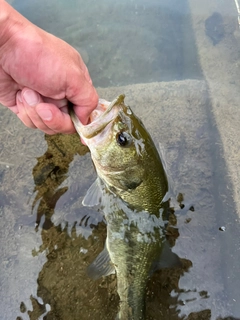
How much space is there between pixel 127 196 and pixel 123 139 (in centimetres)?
31

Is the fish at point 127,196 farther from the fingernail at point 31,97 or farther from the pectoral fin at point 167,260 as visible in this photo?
the fingernail at point 31,97

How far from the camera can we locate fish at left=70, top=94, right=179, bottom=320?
1.53 m

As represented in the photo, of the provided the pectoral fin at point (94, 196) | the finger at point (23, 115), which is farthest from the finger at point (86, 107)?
the pectoral fin at point (94, 196)

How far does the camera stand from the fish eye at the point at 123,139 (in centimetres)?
153

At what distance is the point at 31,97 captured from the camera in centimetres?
154

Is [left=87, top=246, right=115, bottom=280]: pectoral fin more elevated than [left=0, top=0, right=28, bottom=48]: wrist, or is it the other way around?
[left=0, top=0, right=28, bottom=48]: wrist

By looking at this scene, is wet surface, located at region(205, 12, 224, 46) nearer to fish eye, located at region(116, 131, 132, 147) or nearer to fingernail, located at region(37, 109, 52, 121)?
fish eye, located at region(116, 131, 132, 147)

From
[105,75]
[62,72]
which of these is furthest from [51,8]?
[62,72]

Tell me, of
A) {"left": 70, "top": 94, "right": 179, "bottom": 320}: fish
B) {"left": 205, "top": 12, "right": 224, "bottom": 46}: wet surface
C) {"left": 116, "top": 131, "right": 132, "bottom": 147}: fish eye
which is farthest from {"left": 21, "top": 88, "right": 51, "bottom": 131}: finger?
{"left": 205, "top": 12, "right": 224, "bottom": 46}: wet surface

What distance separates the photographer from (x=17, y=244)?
2.24 metres

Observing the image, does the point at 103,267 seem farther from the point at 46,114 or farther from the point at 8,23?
the point at 8,23

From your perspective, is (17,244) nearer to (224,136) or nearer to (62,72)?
(62,72)

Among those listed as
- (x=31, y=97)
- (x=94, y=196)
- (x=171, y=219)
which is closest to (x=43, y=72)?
(x=31, y=97)

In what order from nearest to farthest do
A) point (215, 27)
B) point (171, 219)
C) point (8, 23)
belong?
point (8, 23), point (171, 219), point (215, 27)
